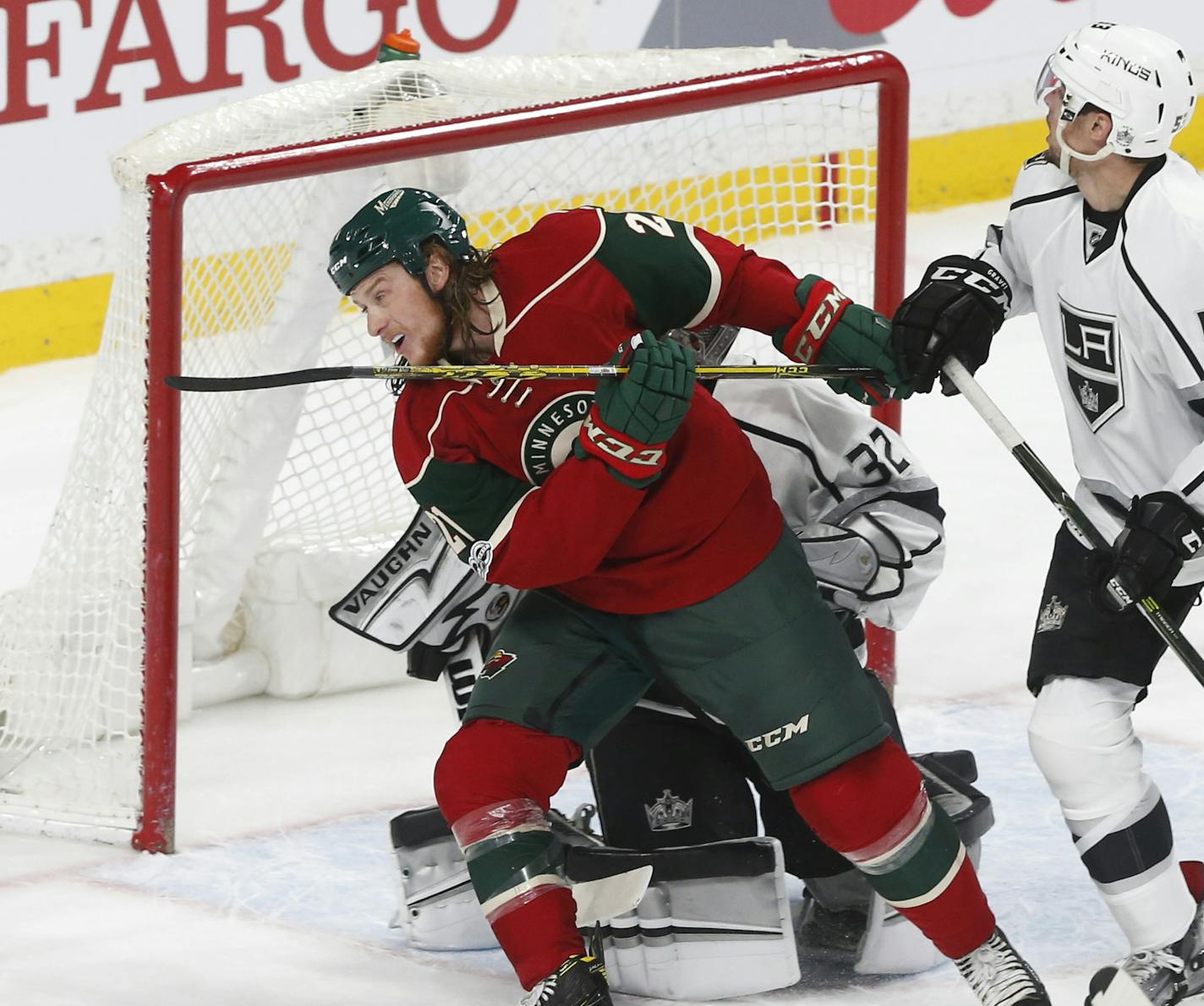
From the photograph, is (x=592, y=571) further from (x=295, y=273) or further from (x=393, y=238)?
(x=295, y=273)

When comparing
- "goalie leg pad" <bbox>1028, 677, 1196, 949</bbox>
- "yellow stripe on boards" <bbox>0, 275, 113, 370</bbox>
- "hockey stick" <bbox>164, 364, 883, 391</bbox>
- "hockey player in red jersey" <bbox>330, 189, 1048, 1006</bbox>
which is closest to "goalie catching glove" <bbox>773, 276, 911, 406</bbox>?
"hockey player in red jersey" <bbox>330, 189, 1048, 1006</bbox>

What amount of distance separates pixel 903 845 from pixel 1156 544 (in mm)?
457

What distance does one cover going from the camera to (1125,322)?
234 centimetres

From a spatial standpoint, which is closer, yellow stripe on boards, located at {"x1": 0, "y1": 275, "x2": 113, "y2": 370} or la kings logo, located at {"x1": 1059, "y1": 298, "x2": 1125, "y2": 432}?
la kings logo, located at {"x1": 1059, "y1": 298, "x2": 1125, "y2": 432}

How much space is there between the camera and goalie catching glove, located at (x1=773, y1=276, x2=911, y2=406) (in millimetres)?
2521

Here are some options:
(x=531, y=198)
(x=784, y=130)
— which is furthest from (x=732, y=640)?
(x=531, y=198)

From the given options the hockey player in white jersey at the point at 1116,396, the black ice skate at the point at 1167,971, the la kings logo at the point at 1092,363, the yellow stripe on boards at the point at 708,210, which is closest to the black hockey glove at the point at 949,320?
the hockey player in white jersey at the point at 1116,396

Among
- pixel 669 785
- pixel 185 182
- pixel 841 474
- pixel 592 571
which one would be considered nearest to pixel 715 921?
pixel 669 785

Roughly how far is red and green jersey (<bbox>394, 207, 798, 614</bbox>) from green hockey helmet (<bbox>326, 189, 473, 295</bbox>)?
8 centimetres

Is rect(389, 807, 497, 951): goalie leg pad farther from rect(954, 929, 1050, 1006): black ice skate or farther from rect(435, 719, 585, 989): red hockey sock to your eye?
rect(954, 929, 1050, 1006): black ice skate

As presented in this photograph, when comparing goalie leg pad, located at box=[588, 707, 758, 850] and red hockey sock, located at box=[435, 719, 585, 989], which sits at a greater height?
red hockey sock, located at box=[435, 719, 585, 989]

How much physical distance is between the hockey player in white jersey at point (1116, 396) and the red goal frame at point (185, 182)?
74 centimetres

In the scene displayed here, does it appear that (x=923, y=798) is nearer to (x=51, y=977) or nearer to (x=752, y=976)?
(x=752, y=976)

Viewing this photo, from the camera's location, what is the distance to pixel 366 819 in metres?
3.21
